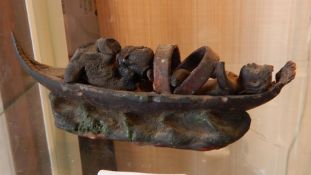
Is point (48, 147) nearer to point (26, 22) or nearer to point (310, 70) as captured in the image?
point (26, 22)

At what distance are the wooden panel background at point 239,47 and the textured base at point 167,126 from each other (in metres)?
0.16

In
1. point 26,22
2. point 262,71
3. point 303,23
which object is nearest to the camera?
point 262,71

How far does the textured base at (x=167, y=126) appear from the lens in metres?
0.46

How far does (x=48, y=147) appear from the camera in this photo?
77cm

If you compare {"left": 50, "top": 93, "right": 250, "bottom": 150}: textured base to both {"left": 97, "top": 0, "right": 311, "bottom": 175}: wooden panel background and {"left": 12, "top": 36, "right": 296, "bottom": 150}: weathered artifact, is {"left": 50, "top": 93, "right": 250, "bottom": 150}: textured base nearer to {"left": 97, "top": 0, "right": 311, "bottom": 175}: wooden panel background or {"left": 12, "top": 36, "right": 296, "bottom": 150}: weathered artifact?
{"left": 12, "top": 36, "right": 296, "bottom": 150}: weathered artifact

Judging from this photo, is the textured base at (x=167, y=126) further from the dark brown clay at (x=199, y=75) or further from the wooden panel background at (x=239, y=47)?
the wooden panel background at (x=239, y=47)

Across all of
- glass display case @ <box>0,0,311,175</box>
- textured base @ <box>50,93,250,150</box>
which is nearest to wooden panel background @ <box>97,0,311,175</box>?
glass display case @ <box>0,0,311,175</box>

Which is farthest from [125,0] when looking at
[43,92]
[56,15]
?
[43,92]

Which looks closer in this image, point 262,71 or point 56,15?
point 262,71

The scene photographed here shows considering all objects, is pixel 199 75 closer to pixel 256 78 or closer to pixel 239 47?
pixel 256 78

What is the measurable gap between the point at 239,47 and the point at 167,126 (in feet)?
0.83

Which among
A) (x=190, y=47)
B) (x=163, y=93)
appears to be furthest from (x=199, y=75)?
(x=190, y=47)

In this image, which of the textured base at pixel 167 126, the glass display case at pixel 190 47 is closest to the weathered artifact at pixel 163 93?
the textured base at pixel 167 126

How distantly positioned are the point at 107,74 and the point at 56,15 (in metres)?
0.31
